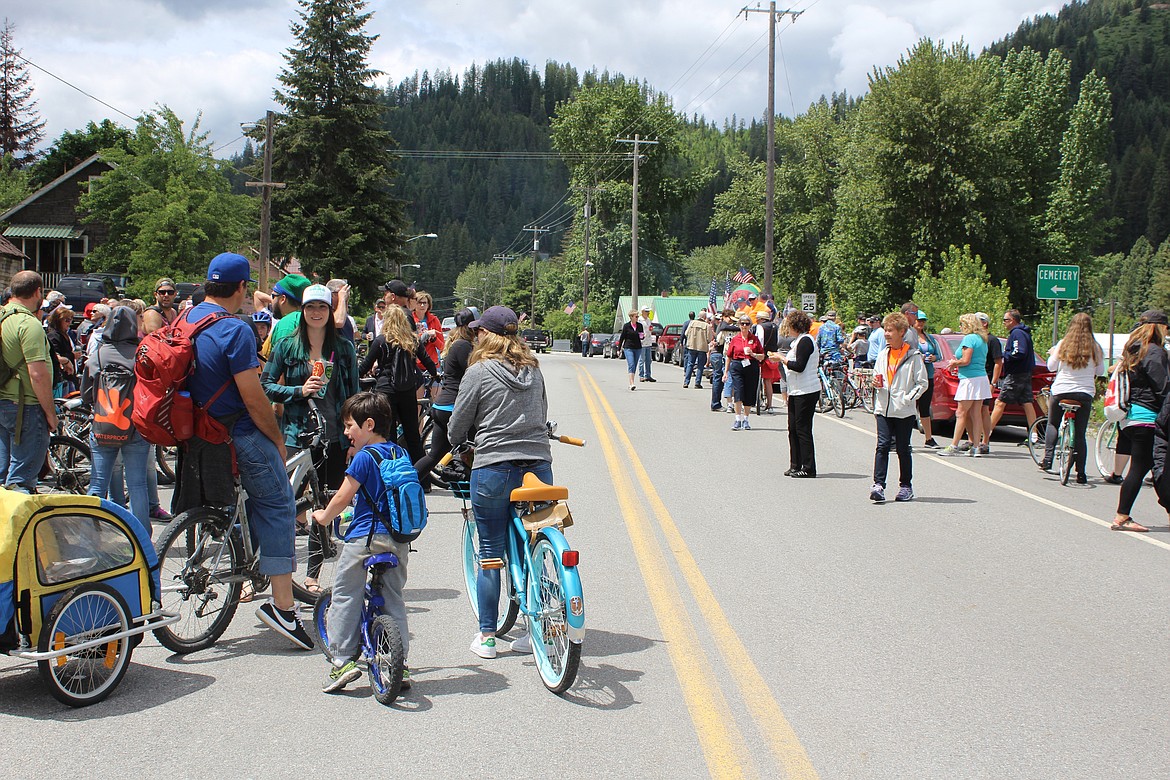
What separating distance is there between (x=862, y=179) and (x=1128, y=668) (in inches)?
1680

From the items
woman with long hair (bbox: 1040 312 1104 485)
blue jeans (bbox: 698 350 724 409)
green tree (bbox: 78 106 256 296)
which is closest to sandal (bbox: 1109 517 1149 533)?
woman with long hair (bbox: 1040 312 1104 485)

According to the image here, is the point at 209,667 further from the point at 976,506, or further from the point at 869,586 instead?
the point at 976,506

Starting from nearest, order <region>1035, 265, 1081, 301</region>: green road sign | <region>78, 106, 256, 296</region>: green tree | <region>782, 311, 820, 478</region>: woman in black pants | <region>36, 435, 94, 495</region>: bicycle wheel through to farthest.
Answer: <region>36, 435, 94, 495</region>: bicycle wheel
<region>782, 311, 820, 478</region>: woman in black pants
<region>1035, 265, 1081, 301</region>: green road sign
<region>78, 106, 256, 296</region>: green tree

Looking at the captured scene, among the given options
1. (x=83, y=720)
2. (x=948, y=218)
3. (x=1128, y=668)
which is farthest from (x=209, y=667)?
(x=948, y=218)

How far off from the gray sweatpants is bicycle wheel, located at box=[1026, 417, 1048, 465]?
11.2 meters

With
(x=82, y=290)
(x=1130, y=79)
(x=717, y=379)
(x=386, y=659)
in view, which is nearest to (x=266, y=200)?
(x=82, y=290)

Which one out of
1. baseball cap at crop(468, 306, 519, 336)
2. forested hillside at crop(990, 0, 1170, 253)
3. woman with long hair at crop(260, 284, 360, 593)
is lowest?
woman with long hair at crop(260, 284, 360, 593)

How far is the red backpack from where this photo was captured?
5.48m

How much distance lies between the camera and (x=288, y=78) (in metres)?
47.5

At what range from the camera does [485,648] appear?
5.66 m

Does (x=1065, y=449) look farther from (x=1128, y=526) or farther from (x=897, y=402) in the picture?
(x=1128, y=526)

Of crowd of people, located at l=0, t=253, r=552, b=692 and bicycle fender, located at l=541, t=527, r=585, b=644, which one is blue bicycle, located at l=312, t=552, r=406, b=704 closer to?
crowd of people, located at l=0, t=253, r=552, b=692

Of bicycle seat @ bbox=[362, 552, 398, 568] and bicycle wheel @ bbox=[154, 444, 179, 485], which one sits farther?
bicycle wheel @ bbox=[154, 444, 179, 485]

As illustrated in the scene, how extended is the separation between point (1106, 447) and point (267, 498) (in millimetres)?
11987
